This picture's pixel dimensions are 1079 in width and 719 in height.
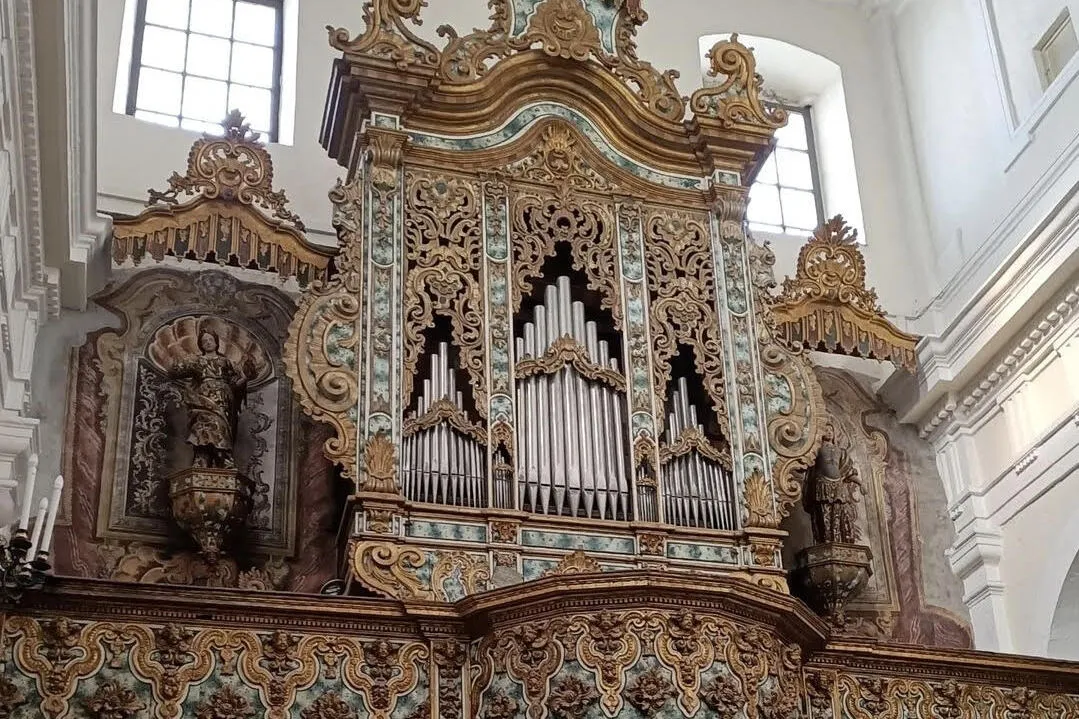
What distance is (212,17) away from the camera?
12.4 metres

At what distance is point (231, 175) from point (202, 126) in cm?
187

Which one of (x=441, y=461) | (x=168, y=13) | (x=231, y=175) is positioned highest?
(x=168, y=13)

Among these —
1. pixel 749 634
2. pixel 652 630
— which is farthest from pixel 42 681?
pixel 749 634

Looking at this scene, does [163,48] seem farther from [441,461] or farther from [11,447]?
[441,461]

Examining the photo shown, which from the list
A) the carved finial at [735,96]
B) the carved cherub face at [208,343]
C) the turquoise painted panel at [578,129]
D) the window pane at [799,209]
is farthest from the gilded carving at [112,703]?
the window pane at [799,209]

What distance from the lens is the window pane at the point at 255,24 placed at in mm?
12469

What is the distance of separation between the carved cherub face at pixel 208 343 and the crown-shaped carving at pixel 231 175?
0.92m

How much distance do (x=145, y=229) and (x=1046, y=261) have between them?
615cm

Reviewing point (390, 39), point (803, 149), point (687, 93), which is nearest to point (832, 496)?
point (687, 93)

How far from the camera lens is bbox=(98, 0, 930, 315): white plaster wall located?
11.2m

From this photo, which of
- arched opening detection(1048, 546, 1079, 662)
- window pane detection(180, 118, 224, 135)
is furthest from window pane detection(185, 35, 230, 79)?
arched opening detection(1048, 546, 1079, 662)

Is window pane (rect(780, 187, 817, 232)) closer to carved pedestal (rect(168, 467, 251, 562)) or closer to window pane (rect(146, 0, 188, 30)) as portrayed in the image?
window pane (rect(146, 0, 188, 30))

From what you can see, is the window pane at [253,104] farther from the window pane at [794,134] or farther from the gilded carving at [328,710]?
the gilded carving at [328,710]

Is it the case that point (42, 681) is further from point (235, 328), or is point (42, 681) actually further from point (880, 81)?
point (880, 81)
